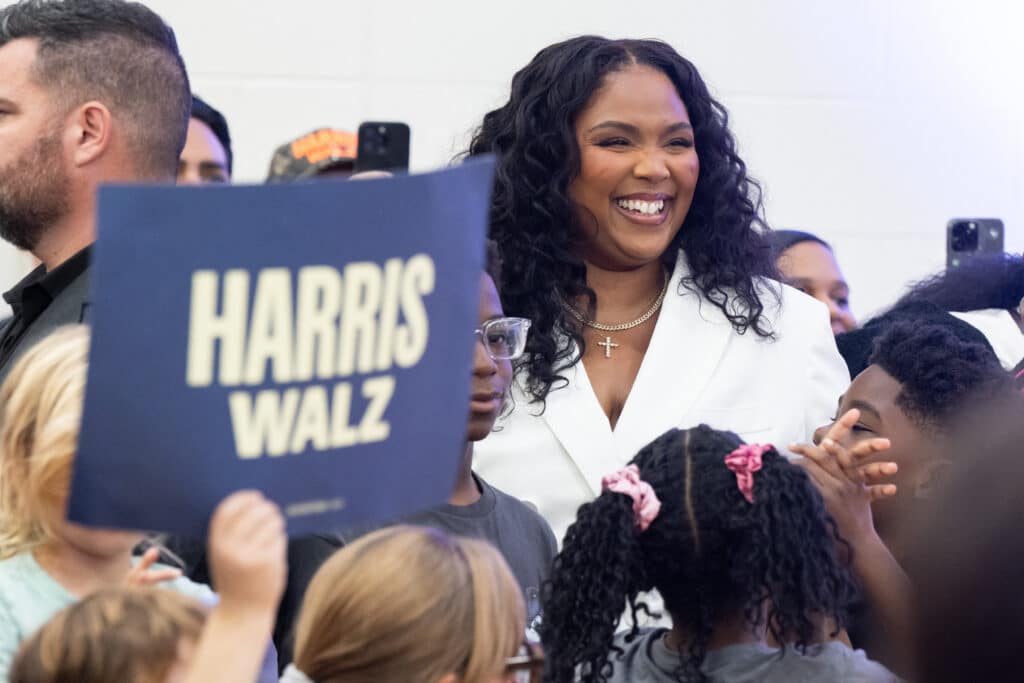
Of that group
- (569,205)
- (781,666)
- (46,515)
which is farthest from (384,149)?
(46,515)

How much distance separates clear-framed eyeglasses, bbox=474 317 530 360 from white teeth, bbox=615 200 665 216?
0.51 m

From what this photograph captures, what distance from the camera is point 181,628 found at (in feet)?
4.96

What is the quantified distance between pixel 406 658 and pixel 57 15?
1.43m

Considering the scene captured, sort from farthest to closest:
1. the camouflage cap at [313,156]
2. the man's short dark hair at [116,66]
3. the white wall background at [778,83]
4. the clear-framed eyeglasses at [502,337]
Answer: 1. the white wall background at [778,83]
2. the camouflage cap at [313,156]
3. the man's short dark hair at [116,66]
4. the clear-framed eyeglasses at [502,337]

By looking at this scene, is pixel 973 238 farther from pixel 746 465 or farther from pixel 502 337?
pixel 746 465

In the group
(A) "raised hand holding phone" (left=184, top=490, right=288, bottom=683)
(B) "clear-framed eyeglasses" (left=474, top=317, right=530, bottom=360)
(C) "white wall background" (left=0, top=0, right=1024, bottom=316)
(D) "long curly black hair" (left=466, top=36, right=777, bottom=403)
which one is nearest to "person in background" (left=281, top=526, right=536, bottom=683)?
(A) "raised hand holding phone" (left=184, top=490, right=288, bottom=683)

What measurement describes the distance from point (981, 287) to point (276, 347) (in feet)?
8.58

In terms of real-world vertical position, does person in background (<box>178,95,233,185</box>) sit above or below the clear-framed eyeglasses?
above

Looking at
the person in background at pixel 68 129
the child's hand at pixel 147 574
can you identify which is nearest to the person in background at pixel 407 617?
the child's hand at pixel 147 574

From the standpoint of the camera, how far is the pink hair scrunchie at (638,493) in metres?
2.19

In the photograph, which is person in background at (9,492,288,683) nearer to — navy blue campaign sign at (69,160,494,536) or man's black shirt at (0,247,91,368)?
navy blue campaign sign at (69,160,494,536)

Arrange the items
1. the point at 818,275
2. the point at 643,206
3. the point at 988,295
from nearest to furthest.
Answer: the point at 643,206 < the point at 988,295 < the point at 818,275

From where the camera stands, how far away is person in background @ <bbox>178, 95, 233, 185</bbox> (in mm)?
3582

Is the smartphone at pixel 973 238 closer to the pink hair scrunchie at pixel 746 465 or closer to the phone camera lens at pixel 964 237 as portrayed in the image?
the phone camera lens at pixel 964 237
